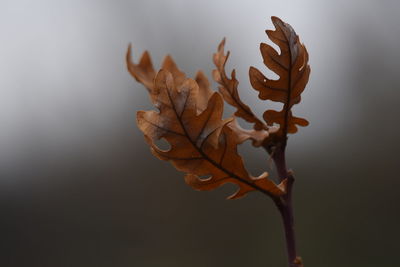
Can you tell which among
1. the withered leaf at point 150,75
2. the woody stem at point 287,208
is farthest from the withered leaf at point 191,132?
the withered leaf at point 150,75

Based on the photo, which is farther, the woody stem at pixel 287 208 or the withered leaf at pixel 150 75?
the withered leaf at pixel 150 75

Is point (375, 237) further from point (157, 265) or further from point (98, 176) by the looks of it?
point (98, 176)

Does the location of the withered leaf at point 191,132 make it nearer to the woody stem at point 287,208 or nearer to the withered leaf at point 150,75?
the woody stem at point 287,208

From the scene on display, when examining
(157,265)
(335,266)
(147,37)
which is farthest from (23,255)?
(335,266)

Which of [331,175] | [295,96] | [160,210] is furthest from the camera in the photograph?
[160,210]

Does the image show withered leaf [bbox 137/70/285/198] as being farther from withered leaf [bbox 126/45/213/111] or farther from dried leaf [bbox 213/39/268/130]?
withered leaf [bbox 126/45/213/111]

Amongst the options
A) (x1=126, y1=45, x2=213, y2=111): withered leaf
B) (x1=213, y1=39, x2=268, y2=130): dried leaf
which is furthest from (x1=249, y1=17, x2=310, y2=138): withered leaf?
(x1=126, y1=45, x2=213, y2=111): withered leaf
